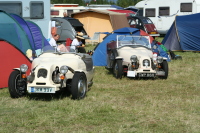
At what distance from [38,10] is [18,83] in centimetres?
1009

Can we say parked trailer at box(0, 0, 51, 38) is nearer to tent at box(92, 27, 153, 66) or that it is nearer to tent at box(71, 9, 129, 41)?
tent at box(92, 27, 153, 66)

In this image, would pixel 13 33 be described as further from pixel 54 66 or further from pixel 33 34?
pixel 54 66

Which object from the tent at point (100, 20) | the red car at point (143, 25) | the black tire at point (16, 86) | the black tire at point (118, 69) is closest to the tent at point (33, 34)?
the black tire at point (118, 69)

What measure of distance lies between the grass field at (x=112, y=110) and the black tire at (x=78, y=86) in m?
0.14

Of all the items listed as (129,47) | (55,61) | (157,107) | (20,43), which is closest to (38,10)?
(20,43)

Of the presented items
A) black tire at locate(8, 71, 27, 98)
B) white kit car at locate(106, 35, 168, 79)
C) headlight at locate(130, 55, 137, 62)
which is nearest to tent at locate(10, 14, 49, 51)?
white kit car at locate(106, 35, 168, 79)

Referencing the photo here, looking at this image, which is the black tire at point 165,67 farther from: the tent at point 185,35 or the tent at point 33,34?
the tent at point 185,35

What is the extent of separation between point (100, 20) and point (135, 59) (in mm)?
12882

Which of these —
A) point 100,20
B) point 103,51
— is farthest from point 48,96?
point 100,20

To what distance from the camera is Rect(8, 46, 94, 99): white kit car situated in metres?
7.96

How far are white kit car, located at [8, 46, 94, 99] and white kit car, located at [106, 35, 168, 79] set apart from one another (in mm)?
2031

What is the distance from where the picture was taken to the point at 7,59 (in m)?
9.87

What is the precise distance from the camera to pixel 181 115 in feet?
23.4

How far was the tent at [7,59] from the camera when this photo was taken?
9.72 metres
